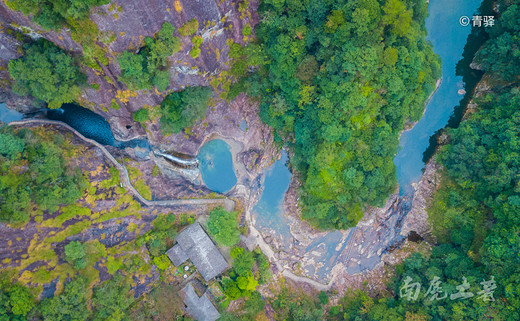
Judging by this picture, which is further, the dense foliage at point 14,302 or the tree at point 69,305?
the tree at point 69,305

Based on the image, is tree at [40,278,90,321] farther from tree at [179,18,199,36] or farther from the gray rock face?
tree at [179,18,199,36]

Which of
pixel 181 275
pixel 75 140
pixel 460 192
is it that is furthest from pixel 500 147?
pixel 75 140

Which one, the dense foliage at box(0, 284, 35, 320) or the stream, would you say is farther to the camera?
the stream

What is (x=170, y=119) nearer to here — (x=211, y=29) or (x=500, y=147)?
(x=211, y=29)

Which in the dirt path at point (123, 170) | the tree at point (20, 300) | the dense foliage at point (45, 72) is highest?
the dense foliage at point (45, 72)

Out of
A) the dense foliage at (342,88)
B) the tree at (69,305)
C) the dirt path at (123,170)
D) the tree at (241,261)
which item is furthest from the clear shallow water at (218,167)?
the tree at (69,305)

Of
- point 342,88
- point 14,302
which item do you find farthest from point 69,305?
point 342,88

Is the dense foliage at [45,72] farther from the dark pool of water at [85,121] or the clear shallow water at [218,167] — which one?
the clear shallow water at [218,167]

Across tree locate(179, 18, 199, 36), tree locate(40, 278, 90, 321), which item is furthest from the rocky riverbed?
tree locate(40, 278, 90, 321)
